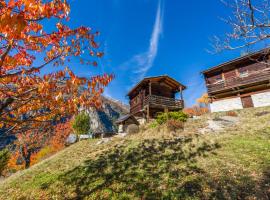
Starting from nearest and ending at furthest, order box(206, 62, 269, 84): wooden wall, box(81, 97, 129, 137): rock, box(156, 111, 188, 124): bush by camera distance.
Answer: box(156, 111, 188, 124): bush < box(206, 62, 269, 84): wooden wall < box(81, 97, 129, 137): rock

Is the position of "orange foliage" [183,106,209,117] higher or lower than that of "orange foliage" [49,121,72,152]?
higher

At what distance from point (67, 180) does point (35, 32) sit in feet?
19.8

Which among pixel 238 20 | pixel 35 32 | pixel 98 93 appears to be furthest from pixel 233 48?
pixel 35 32

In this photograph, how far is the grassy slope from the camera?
509cm

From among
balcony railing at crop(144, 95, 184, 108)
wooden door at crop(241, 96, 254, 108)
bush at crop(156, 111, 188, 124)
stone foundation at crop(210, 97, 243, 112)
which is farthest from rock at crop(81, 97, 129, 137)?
bush at crop(156, 111, 188, 124)

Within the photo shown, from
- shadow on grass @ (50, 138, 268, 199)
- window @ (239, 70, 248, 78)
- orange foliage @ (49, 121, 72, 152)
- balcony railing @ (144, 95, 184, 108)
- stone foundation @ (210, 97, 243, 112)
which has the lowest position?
shadow on grass @ (50, 138, 268, 199)

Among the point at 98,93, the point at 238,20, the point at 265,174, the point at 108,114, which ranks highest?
the point at 108,114

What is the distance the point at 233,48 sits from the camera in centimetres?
399

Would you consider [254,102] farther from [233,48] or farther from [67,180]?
[67,180]

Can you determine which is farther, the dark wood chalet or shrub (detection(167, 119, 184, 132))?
the dark wood chalet

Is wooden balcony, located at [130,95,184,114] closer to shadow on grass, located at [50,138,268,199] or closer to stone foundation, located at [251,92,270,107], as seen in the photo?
stone foundation, located at [251,92,270,107]

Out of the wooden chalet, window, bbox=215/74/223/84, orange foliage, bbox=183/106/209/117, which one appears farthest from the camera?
orange foliage, bbox=183/106/209/117

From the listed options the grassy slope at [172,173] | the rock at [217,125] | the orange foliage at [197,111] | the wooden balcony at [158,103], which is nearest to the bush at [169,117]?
the rock at [217,125]

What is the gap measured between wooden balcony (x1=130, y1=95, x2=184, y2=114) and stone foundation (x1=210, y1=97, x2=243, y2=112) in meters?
4.43
